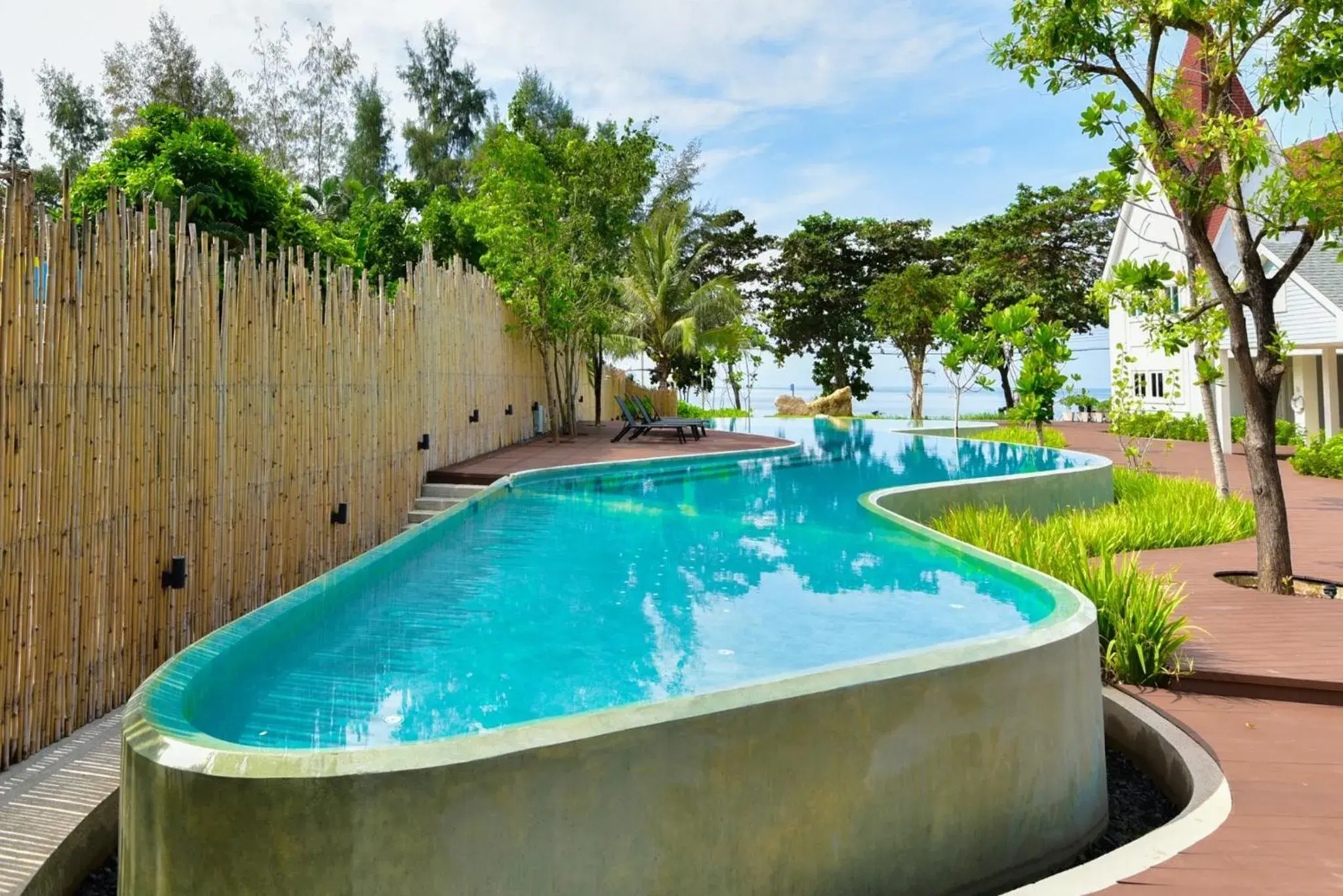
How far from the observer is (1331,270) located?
16.7 metres

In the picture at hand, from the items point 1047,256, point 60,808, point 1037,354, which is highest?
point 1047,256

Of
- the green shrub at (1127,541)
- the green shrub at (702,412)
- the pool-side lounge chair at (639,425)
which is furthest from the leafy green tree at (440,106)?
the green shrub at (1127,541)

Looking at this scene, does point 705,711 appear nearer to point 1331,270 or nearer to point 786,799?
point 786,799

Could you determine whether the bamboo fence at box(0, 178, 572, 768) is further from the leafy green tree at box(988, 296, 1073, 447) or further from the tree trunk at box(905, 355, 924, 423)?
the tree trunk at box(905, 355, 924, 423)

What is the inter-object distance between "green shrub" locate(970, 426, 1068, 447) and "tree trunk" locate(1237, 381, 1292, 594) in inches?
444

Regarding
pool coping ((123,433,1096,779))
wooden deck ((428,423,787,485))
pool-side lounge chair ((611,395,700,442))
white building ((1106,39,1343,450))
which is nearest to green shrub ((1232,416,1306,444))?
white building ((1106,39,1343,450))

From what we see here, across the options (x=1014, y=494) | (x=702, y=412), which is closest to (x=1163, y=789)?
(x=1014, y=494)

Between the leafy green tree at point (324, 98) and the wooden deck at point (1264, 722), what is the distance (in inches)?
1262

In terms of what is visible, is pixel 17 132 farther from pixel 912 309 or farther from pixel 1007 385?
pixel 1007 385

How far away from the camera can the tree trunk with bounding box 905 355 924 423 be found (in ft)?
97.2

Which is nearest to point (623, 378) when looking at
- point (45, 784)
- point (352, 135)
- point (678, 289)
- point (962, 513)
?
point (678, 289)

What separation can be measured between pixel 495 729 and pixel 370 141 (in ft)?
110

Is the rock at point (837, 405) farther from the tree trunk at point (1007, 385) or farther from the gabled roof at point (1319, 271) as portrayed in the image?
the gabled roof at point (1319, 271)

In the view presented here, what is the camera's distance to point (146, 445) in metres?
4.51
